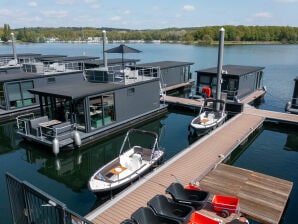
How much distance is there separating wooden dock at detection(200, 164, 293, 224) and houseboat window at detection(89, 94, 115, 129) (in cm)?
856

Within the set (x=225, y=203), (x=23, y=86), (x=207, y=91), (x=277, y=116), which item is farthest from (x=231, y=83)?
(x=23, y=86)

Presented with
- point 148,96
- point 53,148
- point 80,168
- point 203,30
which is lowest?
point 80,168

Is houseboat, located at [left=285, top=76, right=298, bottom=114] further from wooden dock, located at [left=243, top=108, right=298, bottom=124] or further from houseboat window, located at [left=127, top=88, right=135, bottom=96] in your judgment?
houseboat window, located at [left=127, top=88, right=135, bottom=96]

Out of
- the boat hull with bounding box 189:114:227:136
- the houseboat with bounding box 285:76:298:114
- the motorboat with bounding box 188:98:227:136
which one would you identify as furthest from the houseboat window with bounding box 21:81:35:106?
the houseboat with bounding box 285:76:298:114

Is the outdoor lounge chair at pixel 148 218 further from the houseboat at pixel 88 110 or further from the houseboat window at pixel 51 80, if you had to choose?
the houseboat window at pixel 51 80

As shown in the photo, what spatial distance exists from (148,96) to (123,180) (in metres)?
11.7

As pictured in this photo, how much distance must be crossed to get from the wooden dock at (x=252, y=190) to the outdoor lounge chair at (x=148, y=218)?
70.4 inches

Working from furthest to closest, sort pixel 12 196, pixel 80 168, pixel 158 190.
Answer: pixel 80 168 → pixel 158 190 → pixel 12 196

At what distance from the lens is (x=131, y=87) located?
1961 cm

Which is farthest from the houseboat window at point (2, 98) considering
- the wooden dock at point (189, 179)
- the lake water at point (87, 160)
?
the wooden dock at point (189, 179)

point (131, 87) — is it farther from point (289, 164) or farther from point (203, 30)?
point (203, 30)

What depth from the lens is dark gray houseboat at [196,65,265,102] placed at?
978 inches

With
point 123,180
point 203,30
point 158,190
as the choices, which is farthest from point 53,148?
point 203,30

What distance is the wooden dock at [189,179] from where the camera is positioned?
896 cm
